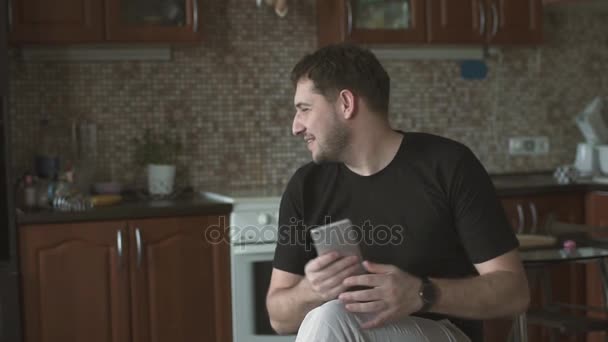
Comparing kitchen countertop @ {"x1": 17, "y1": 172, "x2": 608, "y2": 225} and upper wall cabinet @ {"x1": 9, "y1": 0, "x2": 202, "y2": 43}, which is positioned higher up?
upper wall cabinet @ {"x1": 9, "y1": 0, "x2": 202, "y2": 43}

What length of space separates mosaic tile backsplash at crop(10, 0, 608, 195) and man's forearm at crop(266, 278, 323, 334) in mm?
1682

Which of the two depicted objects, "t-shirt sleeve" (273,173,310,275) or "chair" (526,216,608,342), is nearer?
"t-shirt sleeve" (273,173,310,275)

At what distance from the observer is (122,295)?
10.8 ft

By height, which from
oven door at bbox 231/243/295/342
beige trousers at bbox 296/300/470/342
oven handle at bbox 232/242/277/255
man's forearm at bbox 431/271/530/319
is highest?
man's forearm at bbox 431/271/530/319

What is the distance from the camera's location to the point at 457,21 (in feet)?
13.1

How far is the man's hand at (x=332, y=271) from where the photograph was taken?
171 centimetres

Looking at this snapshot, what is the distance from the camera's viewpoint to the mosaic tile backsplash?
377 centimetres

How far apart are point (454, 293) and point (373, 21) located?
2286 millimetres

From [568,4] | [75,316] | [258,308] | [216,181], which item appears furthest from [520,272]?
[568,4]

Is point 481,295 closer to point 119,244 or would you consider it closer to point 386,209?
point 386,209

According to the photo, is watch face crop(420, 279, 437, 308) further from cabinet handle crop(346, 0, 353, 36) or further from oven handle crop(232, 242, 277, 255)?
cabinet handle crop(346, 0, 353, 36)

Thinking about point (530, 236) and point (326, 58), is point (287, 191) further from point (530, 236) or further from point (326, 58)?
point (530, 236)

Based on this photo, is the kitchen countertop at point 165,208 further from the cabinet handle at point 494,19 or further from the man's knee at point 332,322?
the man's knee at point 332,322

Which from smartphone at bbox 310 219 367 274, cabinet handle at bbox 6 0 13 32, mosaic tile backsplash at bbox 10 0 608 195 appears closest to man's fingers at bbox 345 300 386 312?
smartphone at bbox 310 219 367 274
